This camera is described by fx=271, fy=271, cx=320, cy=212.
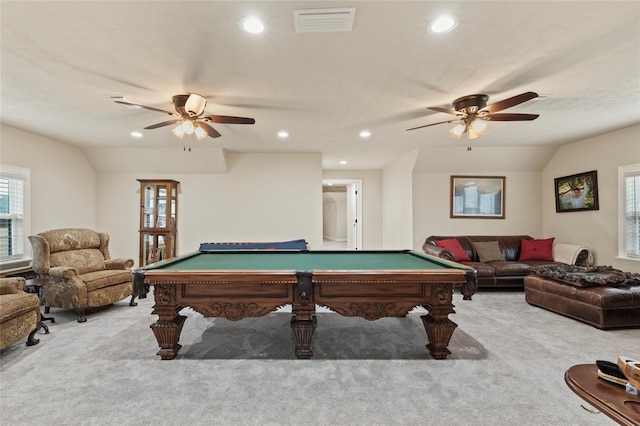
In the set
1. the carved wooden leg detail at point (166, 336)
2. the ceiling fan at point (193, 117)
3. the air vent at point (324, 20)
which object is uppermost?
the air vent at point (324, 20)

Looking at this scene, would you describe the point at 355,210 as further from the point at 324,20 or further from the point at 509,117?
the point at 324,20

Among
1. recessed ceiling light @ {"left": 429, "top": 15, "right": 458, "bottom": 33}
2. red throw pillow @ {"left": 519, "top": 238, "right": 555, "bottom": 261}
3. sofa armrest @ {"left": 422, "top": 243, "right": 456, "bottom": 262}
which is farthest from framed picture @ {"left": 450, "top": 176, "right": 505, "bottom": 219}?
recessed ceiling light @ {"left": 429, "top": 15, "right": 458, "bottom": 33}

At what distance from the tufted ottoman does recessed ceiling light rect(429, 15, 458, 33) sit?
3142mm

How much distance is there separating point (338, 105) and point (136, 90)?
2092 millimetres

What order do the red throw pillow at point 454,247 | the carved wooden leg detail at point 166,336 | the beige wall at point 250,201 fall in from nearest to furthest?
the carved wooden leg detail at point 166,336 → the red throw pillow at point 454,247 → the beige wall at point 250,201

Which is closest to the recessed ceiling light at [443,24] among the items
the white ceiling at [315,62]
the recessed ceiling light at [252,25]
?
the white ceiling at [315,62]

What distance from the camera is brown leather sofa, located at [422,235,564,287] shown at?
431 cm

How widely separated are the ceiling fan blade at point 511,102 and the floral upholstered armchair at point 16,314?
4.72 m

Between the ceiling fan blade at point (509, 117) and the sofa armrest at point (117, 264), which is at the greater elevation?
the ceiling fan blade at point (509, 117)

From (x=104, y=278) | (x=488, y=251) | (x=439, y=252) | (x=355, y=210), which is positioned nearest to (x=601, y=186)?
(x=488, y=251)

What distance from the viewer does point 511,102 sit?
2529 millimetres

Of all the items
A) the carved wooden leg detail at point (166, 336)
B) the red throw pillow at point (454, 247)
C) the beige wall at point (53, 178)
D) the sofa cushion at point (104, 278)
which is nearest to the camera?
the carved wooden leg detail at point (166, 336)

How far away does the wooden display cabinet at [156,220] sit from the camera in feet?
16.6

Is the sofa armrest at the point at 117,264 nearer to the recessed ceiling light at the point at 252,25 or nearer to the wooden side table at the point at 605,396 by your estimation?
the recessed ceiling light at the point at 252,25
